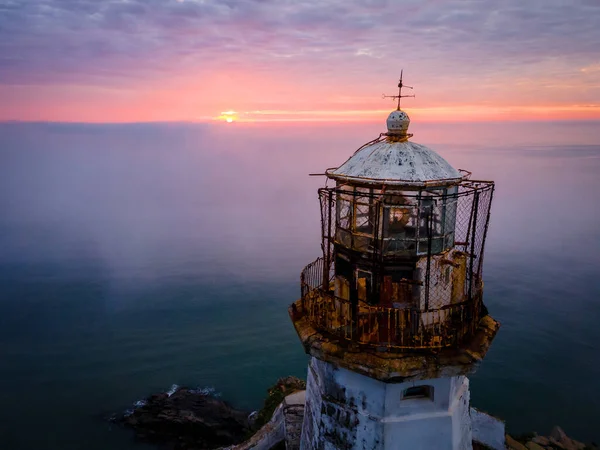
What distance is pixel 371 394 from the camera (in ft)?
23.6

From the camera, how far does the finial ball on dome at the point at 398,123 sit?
7.55 metres

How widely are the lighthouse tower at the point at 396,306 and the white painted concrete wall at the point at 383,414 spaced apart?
0.06ft

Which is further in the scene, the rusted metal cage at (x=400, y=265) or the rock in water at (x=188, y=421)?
the rock in water at (x=188, y=421)

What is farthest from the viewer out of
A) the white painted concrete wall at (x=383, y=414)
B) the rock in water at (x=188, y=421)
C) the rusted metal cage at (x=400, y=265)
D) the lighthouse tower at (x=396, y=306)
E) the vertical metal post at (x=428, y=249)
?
the rock in water at (x=188, y=421)

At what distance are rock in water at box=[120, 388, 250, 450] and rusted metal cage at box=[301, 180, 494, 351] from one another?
17.0m

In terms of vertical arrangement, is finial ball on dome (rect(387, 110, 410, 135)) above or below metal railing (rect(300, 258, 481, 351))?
above

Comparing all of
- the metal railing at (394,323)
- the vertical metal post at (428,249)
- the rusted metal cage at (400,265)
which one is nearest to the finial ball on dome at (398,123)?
the rusted metal cage at (400,265)

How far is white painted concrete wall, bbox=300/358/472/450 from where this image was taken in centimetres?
721

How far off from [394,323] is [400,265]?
110cm

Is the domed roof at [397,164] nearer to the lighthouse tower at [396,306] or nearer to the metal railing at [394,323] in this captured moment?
the lighthouse tower at [396,306]

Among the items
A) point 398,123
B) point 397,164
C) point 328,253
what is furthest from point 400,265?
point 398,123

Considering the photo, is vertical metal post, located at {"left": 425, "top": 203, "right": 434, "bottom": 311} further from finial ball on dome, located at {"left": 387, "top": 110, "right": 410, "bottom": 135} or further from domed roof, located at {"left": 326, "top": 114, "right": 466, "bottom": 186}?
finial ball on dome, located at {"left": 387, "top": 110, "right": 410, "bottom": 135}

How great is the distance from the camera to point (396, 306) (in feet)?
23.8

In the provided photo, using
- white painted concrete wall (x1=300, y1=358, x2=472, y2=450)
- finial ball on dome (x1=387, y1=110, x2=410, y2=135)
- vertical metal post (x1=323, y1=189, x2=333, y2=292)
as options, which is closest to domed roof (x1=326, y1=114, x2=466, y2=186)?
finial ball on dome (x1=387, y1=110, x2=410, y2=135)
